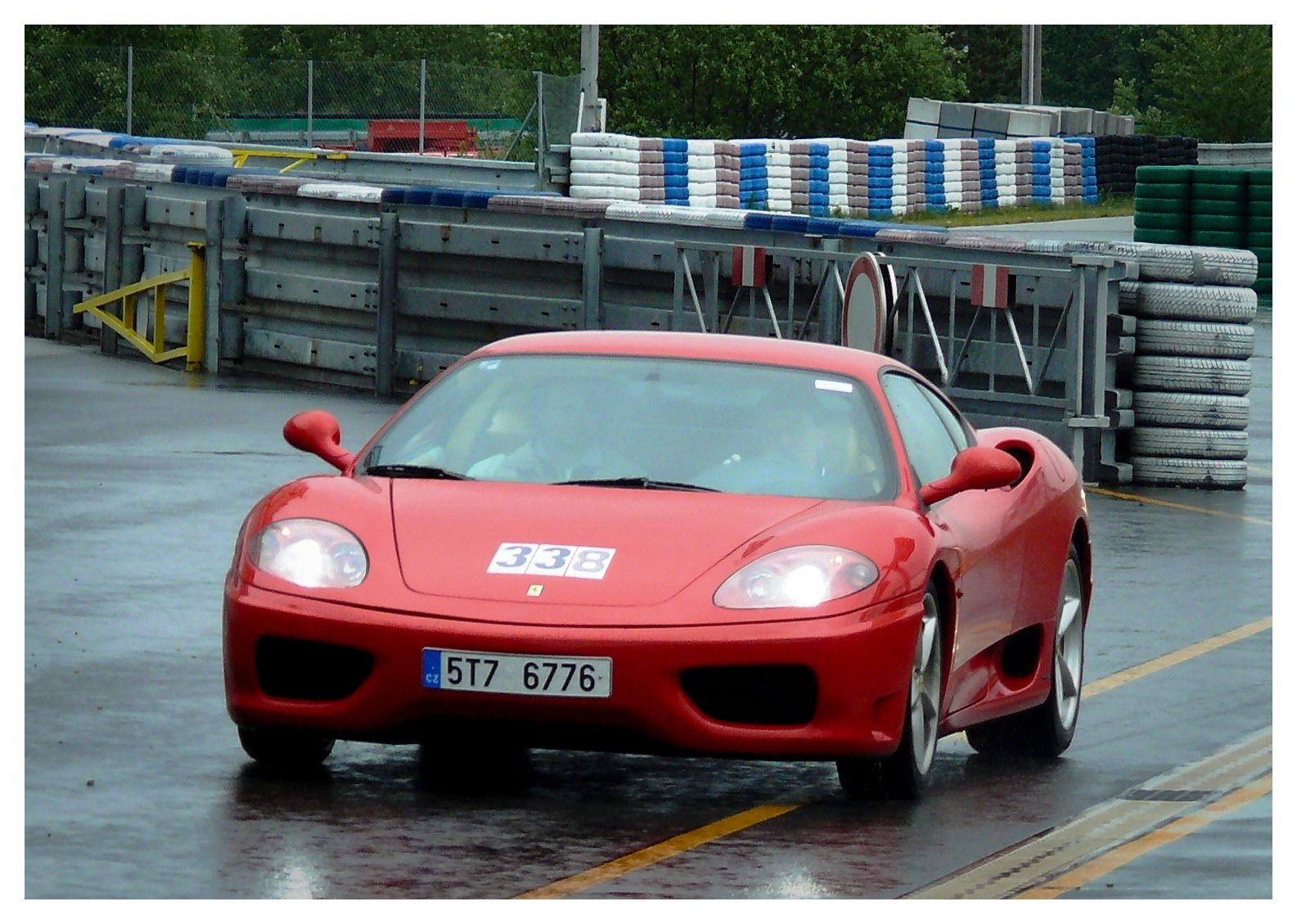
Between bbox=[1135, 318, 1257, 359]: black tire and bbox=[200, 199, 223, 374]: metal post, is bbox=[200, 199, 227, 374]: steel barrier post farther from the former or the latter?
bbox=[1135, 318, 1257, 359]: black tire

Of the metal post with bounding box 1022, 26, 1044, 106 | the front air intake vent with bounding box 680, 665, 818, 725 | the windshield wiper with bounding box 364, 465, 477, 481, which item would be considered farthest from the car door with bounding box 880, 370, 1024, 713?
the metal post with bounding box 1022, 26, 1044, 106

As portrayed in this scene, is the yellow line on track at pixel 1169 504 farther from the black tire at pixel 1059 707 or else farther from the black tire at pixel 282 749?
the black tire at pixel 282 749

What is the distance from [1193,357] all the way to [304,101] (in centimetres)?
3357

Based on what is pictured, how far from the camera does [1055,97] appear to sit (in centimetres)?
12294

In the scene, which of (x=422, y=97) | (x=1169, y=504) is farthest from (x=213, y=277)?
(x=422, y=97)

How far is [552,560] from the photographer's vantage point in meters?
7.49

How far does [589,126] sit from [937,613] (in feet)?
139

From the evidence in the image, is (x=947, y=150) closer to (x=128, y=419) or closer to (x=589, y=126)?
(x=589, y=126)

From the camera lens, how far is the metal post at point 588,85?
49.6 metres

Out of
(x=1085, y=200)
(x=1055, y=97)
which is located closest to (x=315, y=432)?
(x=1085, y=200)

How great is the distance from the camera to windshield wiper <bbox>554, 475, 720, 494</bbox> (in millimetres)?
8016

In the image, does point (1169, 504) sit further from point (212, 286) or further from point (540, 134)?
point (540, 134)

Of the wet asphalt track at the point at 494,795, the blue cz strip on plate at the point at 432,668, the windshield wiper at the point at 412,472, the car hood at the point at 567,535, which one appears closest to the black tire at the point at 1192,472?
the wet asphalt track at the point at 494,795
